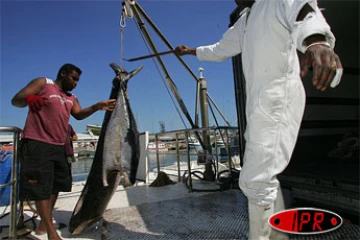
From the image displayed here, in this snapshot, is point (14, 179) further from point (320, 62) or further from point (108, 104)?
point (320, 62)

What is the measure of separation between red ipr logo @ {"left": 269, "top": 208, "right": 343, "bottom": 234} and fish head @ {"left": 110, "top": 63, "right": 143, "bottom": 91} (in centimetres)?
195

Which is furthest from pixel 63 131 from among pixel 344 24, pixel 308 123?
pixel 344 24

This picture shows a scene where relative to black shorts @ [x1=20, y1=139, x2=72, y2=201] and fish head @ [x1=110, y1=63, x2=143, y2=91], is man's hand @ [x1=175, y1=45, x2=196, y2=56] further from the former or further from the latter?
black shorts @ [x1=20, y1=139, x2=72, y2=201]

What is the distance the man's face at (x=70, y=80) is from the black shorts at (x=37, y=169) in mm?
636

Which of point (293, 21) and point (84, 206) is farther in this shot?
point (84, 206)

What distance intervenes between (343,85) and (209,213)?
364 cm

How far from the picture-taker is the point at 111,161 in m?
2.24

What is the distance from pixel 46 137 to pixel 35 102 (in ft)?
1.12

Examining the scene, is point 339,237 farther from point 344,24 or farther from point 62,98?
point 344,24

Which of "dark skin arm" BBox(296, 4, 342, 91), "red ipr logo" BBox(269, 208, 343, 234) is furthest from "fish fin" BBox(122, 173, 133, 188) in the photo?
"dark skin arm" BBox(296, 4, 342, 91)

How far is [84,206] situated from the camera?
2.40 metres

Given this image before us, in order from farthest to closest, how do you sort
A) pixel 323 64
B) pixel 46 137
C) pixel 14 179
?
pixel 46 137
pixel 14 179
pixel 323 64

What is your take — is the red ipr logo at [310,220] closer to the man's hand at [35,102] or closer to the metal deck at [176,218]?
the metal deck at [176,218]

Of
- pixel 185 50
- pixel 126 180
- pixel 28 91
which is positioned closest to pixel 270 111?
pixel 185 50
